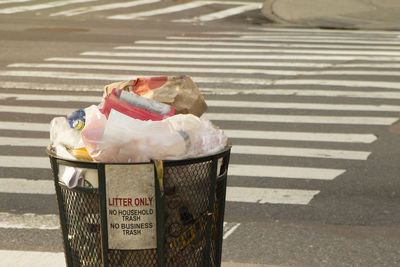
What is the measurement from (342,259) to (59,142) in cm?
234

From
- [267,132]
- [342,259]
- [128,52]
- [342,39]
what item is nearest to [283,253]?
[342,259]

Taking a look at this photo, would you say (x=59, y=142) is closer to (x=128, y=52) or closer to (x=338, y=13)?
(x=128, y=52)

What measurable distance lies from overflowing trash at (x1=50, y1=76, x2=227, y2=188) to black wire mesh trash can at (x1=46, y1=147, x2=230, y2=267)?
54 millimetres

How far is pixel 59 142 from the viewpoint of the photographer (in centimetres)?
305

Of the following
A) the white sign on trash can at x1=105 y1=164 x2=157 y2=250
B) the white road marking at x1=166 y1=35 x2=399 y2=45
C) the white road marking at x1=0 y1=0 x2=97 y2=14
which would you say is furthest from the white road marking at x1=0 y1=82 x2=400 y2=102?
the white road marking at x1=0 y1=0 x2=97 y2=14

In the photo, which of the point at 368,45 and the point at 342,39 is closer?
the point at 368,45

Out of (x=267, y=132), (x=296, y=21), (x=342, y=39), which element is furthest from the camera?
(x=296, y=21)

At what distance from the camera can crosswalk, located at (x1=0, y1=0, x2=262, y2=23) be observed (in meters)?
22.4

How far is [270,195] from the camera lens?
19.6 ft

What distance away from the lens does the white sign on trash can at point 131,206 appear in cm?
279

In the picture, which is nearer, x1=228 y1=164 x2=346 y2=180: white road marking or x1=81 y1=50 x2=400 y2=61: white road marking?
x1=228 y1=164 x2=346 y2=180: white road marking

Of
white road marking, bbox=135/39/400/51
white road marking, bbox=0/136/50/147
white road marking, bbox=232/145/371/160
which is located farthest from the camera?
white road marking, bbox=135/39/400/51

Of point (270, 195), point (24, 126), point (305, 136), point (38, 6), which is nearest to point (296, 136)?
point (305, 136)

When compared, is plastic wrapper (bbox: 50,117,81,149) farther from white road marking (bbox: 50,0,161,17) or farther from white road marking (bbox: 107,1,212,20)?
white road marking (bbox: 50,0,161,17)
